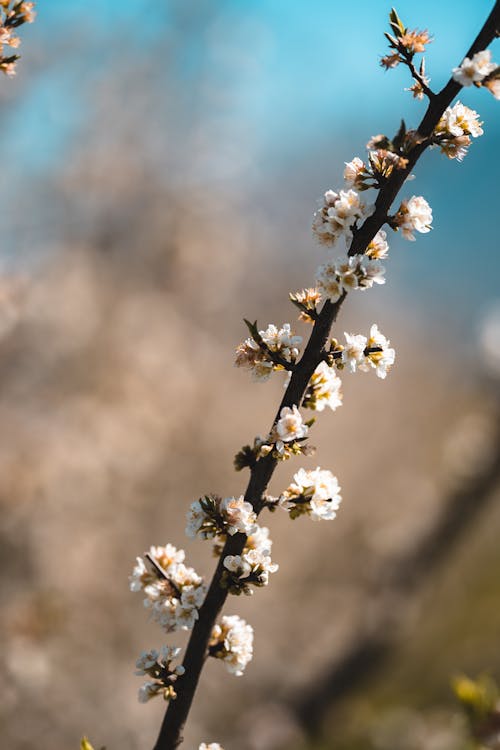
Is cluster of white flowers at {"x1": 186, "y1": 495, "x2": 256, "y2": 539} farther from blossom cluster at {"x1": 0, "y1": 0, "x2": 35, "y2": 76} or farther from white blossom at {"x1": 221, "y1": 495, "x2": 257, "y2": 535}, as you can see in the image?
blossom cluster at {"x1": 0, "y1": 0, "x2": 35, "y2": 76}

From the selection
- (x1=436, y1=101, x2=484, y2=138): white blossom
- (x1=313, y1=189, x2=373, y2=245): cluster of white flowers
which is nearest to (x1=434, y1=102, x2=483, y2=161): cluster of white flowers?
(x1=436, y1=101, x2=484, y2=138): white blossom

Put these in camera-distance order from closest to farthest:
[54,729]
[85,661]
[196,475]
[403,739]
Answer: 1. [403,739]
2. [54,729]
3. [85,661]
4. [196,475]

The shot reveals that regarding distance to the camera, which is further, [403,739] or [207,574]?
[207,574]

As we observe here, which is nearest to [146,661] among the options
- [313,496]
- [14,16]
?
[313,496]

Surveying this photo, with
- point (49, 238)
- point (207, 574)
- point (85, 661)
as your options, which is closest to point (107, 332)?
point (49, 238)

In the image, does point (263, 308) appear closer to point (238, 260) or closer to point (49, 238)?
point (238, 260)

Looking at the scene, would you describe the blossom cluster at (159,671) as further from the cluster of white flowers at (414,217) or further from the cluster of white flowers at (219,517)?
the cluster of white flowers at (414,217)

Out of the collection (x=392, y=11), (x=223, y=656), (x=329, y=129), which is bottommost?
(x=223, y=656)
